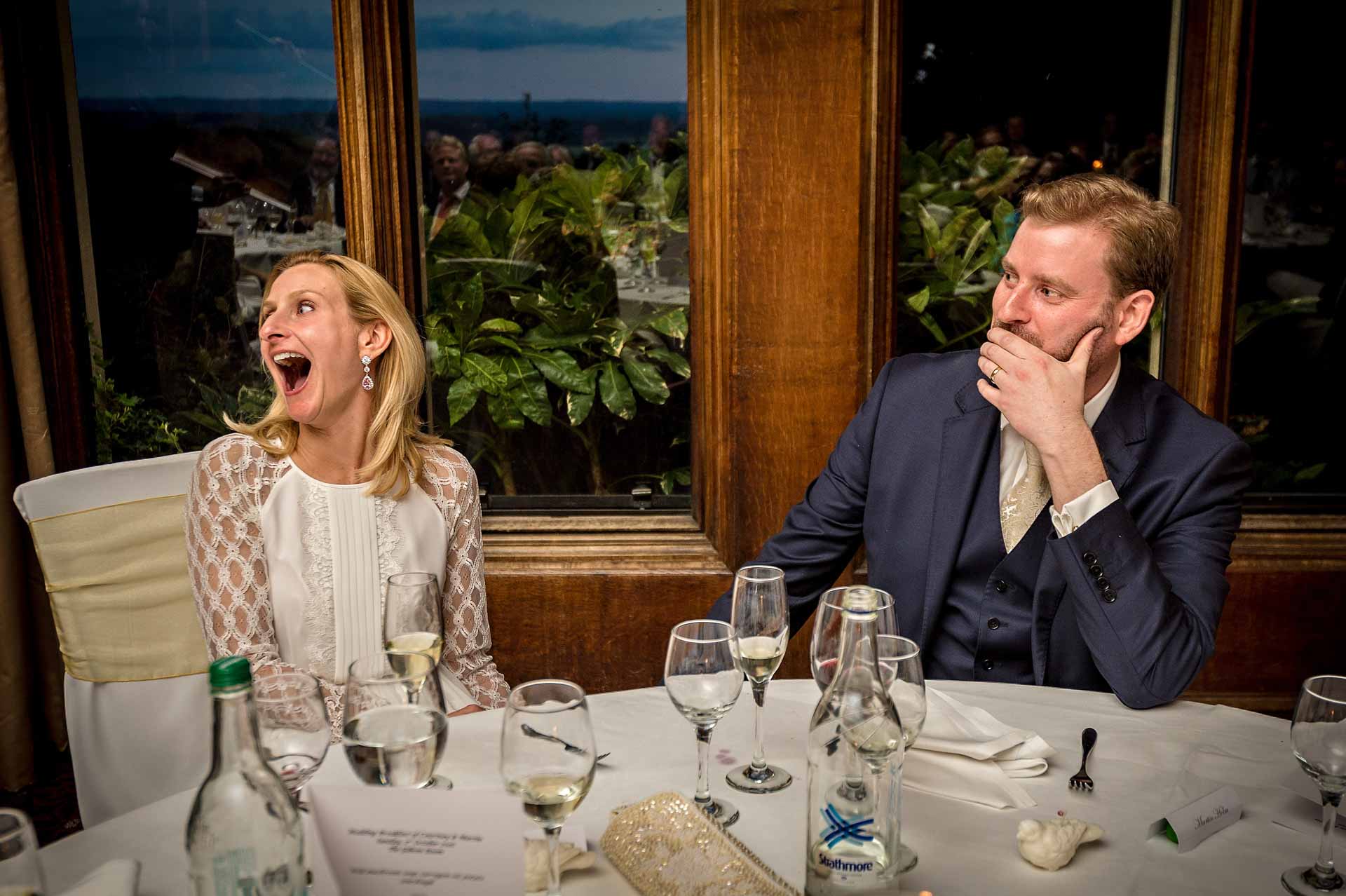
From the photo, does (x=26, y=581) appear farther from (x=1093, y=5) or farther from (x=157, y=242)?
(x=1093, y=5)

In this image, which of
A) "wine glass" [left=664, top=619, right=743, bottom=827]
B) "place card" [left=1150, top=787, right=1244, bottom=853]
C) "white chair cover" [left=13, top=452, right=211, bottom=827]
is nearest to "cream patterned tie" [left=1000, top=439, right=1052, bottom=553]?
"place card" [left=1150, top=787, right=1244, bottom=853]

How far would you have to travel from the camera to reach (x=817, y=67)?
270cm

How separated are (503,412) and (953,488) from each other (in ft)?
5.07

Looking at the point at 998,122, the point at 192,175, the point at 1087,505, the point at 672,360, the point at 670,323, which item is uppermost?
the point at 998,122

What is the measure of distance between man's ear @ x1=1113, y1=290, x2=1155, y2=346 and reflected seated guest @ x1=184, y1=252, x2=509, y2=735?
1205 millimetres

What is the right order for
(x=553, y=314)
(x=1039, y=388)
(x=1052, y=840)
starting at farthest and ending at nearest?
(x=553, y=314) < (x=1039, y=388) < (x=1052, y=840)

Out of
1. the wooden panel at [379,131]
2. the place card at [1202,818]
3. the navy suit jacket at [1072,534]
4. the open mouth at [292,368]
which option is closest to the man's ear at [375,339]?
the open mouth at [292,368]

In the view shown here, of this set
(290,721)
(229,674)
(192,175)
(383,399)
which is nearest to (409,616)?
(290,721)

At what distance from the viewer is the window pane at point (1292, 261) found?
2854 millimetres

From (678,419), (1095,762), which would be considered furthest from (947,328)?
(1095,762)

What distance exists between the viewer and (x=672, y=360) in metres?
3.03

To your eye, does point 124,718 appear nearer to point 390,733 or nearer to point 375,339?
point 375,339

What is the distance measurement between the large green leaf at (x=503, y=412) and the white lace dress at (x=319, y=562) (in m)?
1.10

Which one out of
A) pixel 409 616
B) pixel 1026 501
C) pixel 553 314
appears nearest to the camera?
pixel 409 616
